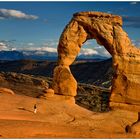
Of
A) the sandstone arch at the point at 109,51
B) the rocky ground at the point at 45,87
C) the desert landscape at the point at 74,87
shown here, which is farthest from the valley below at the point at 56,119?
the rocky ground at the point at 45,87

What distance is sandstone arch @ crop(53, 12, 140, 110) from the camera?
4541cm

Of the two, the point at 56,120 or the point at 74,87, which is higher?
the point at 74,87

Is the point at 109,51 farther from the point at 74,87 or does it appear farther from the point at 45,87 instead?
the point at 45,87

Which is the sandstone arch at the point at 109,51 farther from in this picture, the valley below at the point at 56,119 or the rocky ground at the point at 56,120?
the rocky ground at the point at 56,120

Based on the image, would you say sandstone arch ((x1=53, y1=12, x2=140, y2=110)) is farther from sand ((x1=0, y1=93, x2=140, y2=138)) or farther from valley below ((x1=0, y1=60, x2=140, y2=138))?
sand ((x1=0, y1=93, x2=140, y2=138))

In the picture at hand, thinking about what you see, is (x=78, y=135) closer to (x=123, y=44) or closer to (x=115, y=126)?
(x=115, y=126)

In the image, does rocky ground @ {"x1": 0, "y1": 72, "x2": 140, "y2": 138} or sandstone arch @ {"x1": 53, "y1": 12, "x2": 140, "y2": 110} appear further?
sandstone arch @ {"x1": 53, "y1": 12, "x2": 140, "y2": 110}

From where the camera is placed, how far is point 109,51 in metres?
47.0

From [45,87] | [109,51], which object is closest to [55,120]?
[109,51]

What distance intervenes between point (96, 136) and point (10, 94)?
819 inches

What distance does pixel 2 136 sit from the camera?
27.7m

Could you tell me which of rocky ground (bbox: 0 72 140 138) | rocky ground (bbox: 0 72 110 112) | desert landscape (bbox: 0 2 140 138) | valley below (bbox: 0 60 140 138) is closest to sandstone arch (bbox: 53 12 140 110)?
desert landscape (bbox: 0 2 140 138)

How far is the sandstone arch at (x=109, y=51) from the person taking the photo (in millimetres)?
45406

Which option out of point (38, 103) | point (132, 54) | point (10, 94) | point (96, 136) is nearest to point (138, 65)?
point (132, 54)
